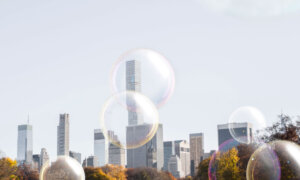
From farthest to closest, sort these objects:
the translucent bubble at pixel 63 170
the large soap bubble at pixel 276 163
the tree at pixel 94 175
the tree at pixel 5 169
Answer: the tree at pixel 94 175 < the tree at pixel 5 169 < the translucent bubble at pixel 63 170 < the large soap bubble at pixel 276 163

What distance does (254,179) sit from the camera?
70.3 ft

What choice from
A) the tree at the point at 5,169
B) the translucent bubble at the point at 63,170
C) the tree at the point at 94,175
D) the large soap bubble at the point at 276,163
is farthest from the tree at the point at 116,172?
the large soap bubble at the point at 276,163

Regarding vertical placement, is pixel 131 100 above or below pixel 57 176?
above

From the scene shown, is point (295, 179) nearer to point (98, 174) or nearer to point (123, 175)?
point (98, 174)

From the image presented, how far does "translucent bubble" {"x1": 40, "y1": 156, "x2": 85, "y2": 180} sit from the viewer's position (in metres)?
34.4

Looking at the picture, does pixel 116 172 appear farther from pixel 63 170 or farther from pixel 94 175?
pixel 63 170

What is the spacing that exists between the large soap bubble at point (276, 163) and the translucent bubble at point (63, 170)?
15.5 m

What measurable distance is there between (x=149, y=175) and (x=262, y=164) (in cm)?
10212

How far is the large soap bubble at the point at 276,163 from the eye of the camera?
2022cm

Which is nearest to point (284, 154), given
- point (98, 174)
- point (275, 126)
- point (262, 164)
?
point (262, 164)

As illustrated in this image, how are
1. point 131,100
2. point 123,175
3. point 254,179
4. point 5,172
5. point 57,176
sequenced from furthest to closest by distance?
point 123,175 < point 5,172 < point 131,100 < point 57,176 < point 254,179

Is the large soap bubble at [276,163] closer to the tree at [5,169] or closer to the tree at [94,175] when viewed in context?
the tree at [5,169]

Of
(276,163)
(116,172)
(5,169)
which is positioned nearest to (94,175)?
(116,172)

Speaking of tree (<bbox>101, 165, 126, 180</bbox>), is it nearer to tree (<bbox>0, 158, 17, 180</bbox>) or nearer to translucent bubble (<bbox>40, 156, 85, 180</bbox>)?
tree (<bbox>0, 158, 17, 180</bbox>)
